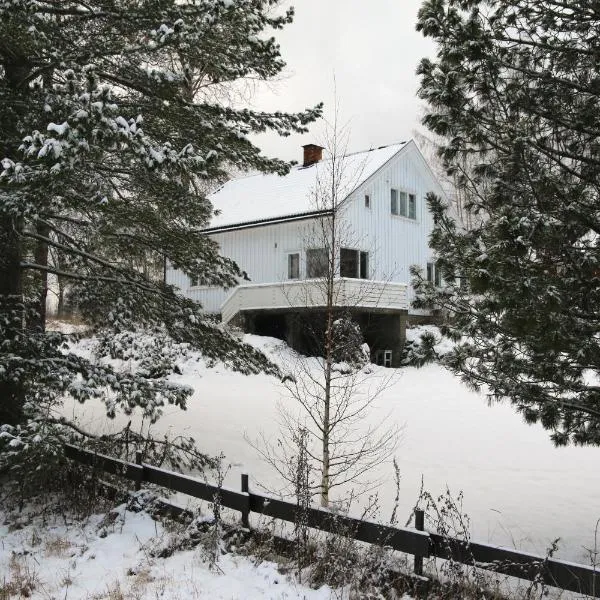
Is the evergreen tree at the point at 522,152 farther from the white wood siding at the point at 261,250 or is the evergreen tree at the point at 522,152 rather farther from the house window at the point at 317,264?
the white wood siding at the point at 261,250

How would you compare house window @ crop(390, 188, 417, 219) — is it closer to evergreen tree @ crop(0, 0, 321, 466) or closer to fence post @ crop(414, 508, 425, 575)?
evergreen tree @ crop(0, 0, 321, 466)

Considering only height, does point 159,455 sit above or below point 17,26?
below

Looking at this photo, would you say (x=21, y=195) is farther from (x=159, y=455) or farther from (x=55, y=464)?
(x=159, y=455)

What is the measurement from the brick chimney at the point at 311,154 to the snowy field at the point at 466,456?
12788 mm

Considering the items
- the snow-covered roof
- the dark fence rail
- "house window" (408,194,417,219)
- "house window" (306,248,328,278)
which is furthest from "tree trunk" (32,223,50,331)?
"house window" (408,194,417,219)

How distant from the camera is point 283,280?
2283cm

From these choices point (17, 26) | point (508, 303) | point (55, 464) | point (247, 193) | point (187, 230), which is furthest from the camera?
point (247, 193)

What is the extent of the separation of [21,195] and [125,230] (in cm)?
274

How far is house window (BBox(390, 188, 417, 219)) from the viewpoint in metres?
25.2

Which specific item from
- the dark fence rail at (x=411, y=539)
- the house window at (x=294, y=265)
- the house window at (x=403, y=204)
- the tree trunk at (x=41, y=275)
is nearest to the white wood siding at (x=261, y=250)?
the house window at (x=294, y=265)

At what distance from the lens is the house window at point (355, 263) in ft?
73.5

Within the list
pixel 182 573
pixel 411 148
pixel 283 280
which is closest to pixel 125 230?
pixel 182 573

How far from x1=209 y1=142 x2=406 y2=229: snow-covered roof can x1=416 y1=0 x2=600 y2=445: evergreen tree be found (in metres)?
16.3

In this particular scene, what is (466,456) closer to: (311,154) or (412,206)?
(412,206)
